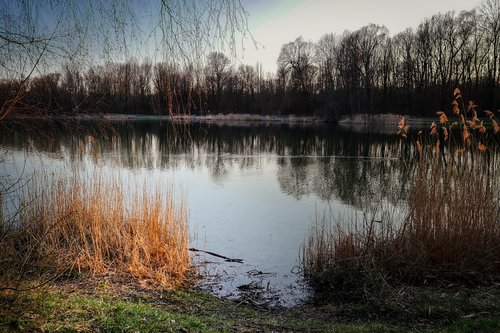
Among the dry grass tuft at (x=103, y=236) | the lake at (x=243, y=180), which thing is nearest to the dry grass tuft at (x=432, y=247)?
the lake at (x=243, y=180)

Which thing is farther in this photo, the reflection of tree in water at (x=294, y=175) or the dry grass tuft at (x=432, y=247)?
the reflection of tree in water at (x=294, y=175)

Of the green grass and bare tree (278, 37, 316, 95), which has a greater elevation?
bare tree (278, 37, 316, 95)

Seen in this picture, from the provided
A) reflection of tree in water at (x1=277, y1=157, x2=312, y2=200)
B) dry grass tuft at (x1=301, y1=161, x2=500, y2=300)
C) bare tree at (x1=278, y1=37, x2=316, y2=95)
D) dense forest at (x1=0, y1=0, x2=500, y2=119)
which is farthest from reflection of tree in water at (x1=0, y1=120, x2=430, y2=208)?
bare tree at (x1=278, y1=37, x2=316, y2=95)

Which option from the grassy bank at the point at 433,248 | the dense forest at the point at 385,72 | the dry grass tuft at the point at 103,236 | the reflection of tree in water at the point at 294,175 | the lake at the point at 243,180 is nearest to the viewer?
the grassy bank at the point at 433,248

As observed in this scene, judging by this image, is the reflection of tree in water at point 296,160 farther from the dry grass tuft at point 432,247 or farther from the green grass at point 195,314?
the green grass at point 195,314

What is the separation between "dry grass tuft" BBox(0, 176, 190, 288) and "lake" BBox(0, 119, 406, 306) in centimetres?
58

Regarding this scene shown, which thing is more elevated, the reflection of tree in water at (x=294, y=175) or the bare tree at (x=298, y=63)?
the bare tree at (x=298, y=63)

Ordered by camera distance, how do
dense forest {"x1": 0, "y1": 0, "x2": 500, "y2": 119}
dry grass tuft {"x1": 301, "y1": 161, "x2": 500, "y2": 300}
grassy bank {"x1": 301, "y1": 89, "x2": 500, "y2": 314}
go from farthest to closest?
dense forest {"x1": 0, "y1": 0, "x2": 500, "y2": 119}
dry grass tuft {"x1": 301, "y1": 161, "x2": 500, "y2": 300}
grassy bank {"x1": 301, "y1": 89, "x2": 500, "y2": 314}

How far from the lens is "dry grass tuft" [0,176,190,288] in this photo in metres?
6.53

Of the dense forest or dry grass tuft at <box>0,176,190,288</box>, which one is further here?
the dense forest

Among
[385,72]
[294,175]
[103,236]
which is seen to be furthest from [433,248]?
[385,72]

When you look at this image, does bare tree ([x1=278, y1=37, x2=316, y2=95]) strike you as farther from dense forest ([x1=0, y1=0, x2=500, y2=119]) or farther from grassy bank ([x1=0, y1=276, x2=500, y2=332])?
grassy bank ([x1=0, y1=276, x2=500, y2=332])

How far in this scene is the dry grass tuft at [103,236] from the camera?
21.4 ft

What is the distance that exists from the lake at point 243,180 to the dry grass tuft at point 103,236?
58 cm
